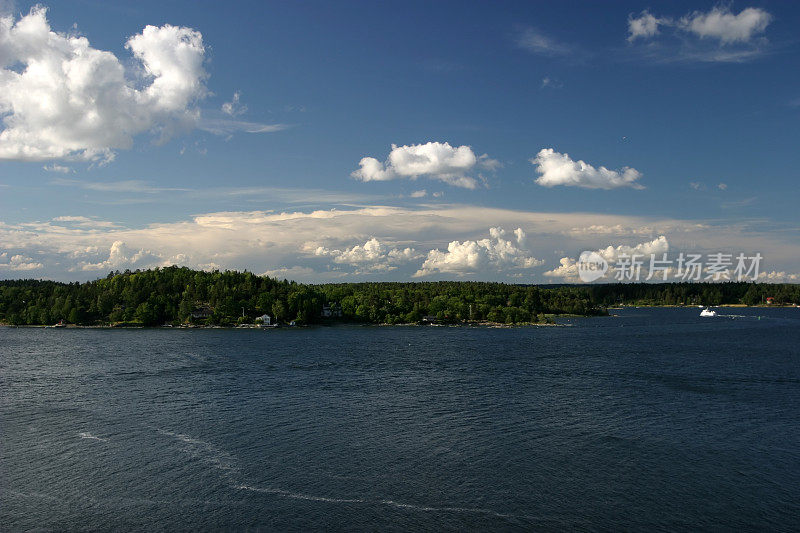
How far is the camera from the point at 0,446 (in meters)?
38.6

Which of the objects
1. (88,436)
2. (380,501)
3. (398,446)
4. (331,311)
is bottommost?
(88,436)

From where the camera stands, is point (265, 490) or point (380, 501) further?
point (265, 490)

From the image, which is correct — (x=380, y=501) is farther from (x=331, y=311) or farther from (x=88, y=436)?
(x=331, y=311)

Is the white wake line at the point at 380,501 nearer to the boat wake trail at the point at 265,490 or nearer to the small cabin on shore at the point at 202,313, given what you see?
the boat wake trail at the point at 265,490

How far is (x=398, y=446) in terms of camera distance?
39.4 m

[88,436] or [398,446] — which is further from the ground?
[398,446]

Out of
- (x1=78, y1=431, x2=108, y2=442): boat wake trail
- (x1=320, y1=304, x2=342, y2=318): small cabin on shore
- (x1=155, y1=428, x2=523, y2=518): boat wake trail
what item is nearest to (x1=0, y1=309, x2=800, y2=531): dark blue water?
(x1=155, y1=428, x2=523, y2=518): boat wake trail

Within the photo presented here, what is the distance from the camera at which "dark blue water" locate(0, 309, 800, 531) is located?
2848 centimetres

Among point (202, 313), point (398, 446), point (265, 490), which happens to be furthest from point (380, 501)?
point (202, 313)

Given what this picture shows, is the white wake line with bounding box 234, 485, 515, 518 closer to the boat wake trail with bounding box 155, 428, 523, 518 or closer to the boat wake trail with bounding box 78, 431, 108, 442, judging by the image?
the boat wake trail with bounding box 155, 428, 523, 518

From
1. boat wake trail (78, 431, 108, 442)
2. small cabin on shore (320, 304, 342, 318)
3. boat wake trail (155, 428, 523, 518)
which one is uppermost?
small cabin on shore (320, 304, 342, 318)

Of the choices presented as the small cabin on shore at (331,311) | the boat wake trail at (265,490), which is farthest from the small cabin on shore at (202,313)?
the boat wake trail at (265,490)

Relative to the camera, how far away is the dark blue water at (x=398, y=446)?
28.5m

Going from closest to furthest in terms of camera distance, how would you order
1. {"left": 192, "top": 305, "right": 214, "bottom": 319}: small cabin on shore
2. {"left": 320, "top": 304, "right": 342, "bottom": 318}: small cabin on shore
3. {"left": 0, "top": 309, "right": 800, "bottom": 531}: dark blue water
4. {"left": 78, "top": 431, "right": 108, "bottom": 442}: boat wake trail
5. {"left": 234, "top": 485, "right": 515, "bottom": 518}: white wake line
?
{"left": 0, "top": 309, "right": 800, "bottom": 531}: dark blue water → {"left": 234, "top": 485, "right": 515, "bottom": 518}: white wake line → {"left": 78, "top": 431, "right": 108, "bottom": 442}: boat wake trail → {"left": 192, "top": 305, "right": 214, "bottom": 319}: small cabin on shore → {"left": 320, "top": 304, "right": 342, "bottom": 318}: small cabin on shore
